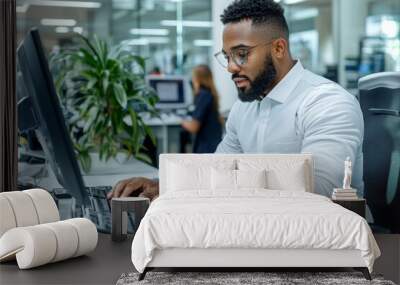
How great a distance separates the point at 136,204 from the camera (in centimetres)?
628

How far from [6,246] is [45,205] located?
630mm

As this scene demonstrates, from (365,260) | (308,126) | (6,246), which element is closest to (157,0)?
(308,126)

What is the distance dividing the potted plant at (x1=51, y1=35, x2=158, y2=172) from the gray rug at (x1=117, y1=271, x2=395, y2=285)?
238 centimetres

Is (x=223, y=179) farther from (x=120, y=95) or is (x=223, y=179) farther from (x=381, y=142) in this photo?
(x=381, y=142)

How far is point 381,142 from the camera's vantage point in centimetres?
694

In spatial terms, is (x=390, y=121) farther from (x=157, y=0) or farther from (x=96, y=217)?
(x=96, y=217)

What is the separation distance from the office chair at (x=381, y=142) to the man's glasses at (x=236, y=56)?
44.5 inches

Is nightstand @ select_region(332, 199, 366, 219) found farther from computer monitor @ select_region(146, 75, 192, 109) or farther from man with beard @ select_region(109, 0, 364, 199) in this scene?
computer monitor @ select_region(146, 75, 192, 109)

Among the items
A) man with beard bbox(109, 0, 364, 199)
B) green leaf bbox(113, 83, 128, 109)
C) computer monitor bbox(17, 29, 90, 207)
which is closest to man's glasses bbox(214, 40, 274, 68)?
man with beard bbox(109, 0, 364, 199)

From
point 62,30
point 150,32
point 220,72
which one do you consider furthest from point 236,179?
point 62,30

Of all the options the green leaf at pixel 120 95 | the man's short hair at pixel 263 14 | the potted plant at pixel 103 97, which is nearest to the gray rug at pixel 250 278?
the potted plant at pixel 103 97

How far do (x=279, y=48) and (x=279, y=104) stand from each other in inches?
21.7

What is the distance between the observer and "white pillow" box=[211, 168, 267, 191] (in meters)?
6.02

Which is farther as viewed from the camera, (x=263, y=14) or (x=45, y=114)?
(x=45, y=114)
